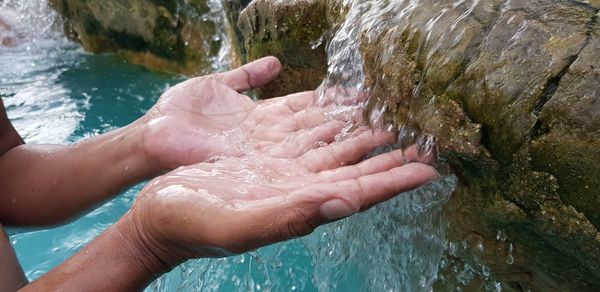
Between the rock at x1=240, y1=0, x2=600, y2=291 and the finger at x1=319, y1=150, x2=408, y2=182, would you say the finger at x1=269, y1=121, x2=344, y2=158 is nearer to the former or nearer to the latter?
the rock at x1=240, y1=0, x2=600, y2=291

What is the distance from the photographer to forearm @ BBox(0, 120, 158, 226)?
2.67 metres

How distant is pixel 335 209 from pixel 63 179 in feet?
5.24

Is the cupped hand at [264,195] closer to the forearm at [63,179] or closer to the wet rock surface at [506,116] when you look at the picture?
the wet rock surface at [506,116]

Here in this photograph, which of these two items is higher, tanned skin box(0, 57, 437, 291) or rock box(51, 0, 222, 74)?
tanned skin box(0, 57, 437, 291)

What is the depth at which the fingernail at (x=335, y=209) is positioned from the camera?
5.50 feet

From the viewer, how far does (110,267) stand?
6.67 ft

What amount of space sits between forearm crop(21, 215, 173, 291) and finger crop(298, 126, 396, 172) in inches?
25.6

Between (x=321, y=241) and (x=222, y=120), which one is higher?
(x=222, y=120)

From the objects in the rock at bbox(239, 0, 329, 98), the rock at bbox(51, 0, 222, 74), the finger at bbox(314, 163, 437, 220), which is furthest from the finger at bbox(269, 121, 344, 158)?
the rock at bbox(51, 0, 222, 74)

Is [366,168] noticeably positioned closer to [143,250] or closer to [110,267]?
[143,250]

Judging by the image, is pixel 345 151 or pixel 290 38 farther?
pixel 290 38

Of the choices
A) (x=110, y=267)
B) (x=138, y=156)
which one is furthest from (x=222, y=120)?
(x=110, y=267)

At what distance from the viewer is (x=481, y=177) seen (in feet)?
6.21

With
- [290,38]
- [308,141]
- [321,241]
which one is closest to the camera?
[308,141]
